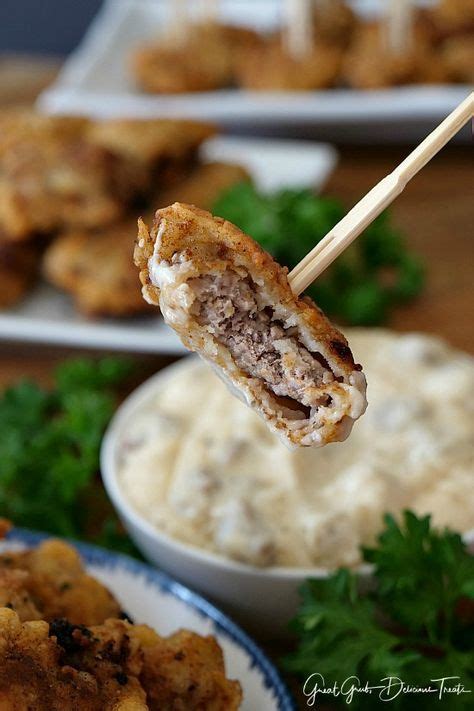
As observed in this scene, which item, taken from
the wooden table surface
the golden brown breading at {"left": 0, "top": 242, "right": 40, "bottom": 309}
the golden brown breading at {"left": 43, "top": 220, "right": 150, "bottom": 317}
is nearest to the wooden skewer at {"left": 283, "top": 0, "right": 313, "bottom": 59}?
the wooden table surface

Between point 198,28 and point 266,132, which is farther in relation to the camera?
point 198,28

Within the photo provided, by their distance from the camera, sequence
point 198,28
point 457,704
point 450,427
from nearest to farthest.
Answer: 1. point 457,704
2. point 450,427
3. point 198,28

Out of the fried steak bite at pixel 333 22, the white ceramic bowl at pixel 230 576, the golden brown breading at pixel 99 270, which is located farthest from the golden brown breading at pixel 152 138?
the white ceramic bowl at pixel 230 576

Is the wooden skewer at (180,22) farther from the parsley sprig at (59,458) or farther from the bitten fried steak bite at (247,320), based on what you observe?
the bitten fried steak bite at (247,320)

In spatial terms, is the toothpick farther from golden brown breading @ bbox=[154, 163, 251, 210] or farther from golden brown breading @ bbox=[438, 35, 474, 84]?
golden brown breading @ bbox=[154, 163, 251, 210]

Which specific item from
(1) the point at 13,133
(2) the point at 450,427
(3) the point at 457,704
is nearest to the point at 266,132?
(1) the point at 13,133

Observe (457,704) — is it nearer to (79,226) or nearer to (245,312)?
(245,312)

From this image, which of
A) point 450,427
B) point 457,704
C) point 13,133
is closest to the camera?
point 457,704
